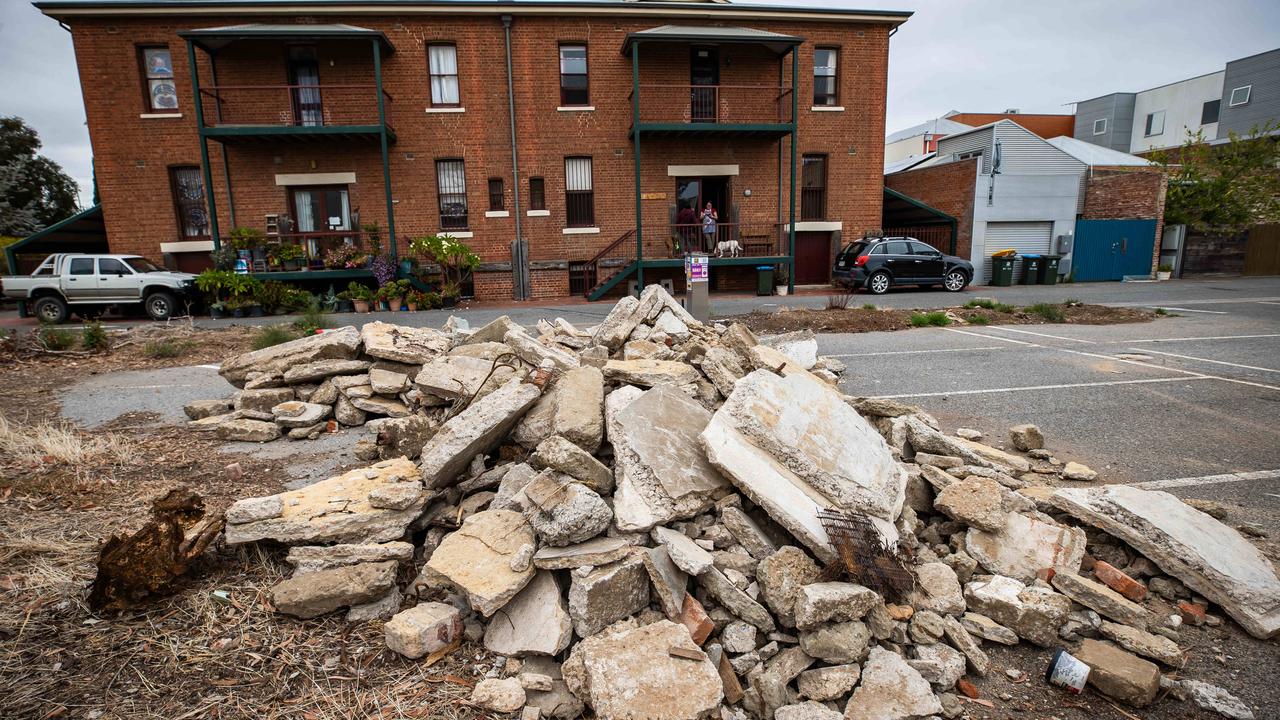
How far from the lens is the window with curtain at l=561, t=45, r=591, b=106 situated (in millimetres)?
18062

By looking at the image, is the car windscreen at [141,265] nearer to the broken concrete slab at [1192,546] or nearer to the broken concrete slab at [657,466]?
the broken concrete slab at [657,466]

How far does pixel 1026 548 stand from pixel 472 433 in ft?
10.4

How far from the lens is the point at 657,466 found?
322 centimetres

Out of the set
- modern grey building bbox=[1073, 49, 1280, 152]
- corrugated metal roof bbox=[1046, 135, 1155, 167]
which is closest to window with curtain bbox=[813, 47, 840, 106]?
corrugated metal roof bbox=[1046, 135, 1155, 167]

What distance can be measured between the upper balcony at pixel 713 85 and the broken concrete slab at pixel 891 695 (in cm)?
1648

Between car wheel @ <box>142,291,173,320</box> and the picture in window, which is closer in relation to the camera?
car wheel @ <box>142,291,173,320</box>

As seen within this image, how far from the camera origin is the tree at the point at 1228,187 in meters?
23.9

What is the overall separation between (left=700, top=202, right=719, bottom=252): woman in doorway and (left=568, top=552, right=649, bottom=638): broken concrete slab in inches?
626

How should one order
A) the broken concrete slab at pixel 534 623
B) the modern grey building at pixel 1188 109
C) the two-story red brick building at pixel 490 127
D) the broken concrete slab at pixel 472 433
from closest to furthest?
the broken concrete slab at pixel 534 623 < the broken concrete slab at pixel 472 433 < the two-story red brick building at pixel 490 127 < the modern grey building at pixel 1188 109

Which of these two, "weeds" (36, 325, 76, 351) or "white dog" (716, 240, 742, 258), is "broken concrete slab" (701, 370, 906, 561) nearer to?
"weeds" (36, 325, 76, 351)

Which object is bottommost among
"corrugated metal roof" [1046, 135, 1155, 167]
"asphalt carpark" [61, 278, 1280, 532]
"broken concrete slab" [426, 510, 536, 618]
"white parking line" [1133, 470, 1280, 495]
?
"white parking line" [1133, 470, 1280, 495]

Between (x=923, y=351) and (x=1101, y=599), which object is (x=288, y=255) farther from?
(x=1101, y=599)

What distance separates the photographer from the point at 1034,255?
22.4 meters

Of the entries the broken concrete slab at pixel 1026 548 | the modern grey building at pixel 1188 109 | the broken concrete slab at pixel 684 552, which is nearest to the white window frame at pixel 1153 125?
the modern grey building at pixel 1188 109
